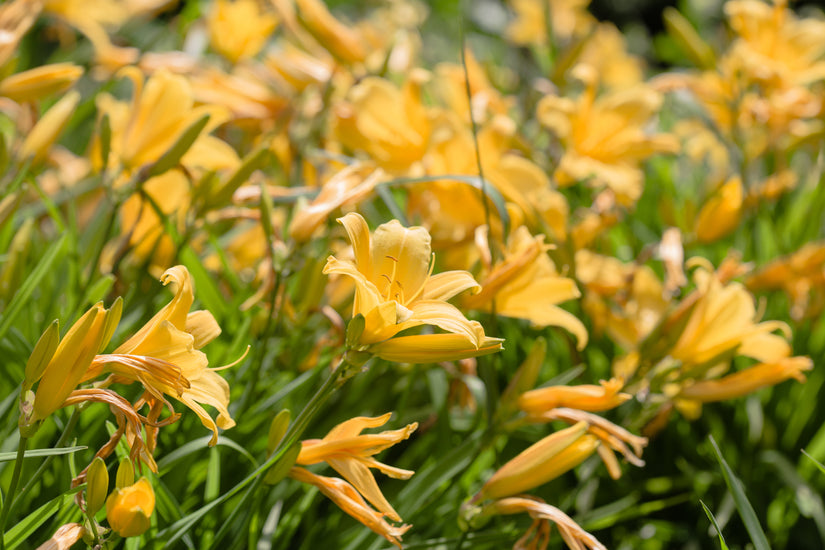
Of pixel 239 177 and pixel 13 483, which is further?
pixel 239 177

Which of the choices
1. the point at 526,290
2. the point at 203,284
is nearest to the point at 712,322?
the point at 526,290

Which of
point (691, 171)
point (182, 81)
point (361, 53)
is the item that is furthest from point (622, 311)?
point (691, 171)

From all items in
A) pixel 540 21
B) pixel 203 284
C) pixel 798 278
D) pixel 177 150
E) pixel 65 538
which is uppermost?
pixel 177 150

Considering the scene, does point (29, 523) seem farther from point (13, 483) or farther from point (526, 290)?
point (526, 290)

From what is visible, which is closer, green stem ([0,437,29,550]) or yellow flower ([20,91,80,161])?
green stem ([0,437,29,550])

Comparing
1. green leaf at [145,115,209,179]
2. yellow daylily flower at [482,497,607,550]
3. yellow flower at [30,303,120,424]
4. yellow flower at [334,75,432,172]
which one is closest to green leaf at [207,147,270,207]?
green leaf at [145,115,209,179]

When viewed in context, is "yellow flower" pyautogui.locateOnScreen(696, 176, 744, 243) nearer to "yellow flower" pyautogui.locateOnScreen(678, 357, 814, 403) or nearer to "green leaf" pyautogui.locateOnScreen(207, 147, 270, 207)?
"yellow flower" pyautogui.locateOnScreen(678, 357, 814, 403)
